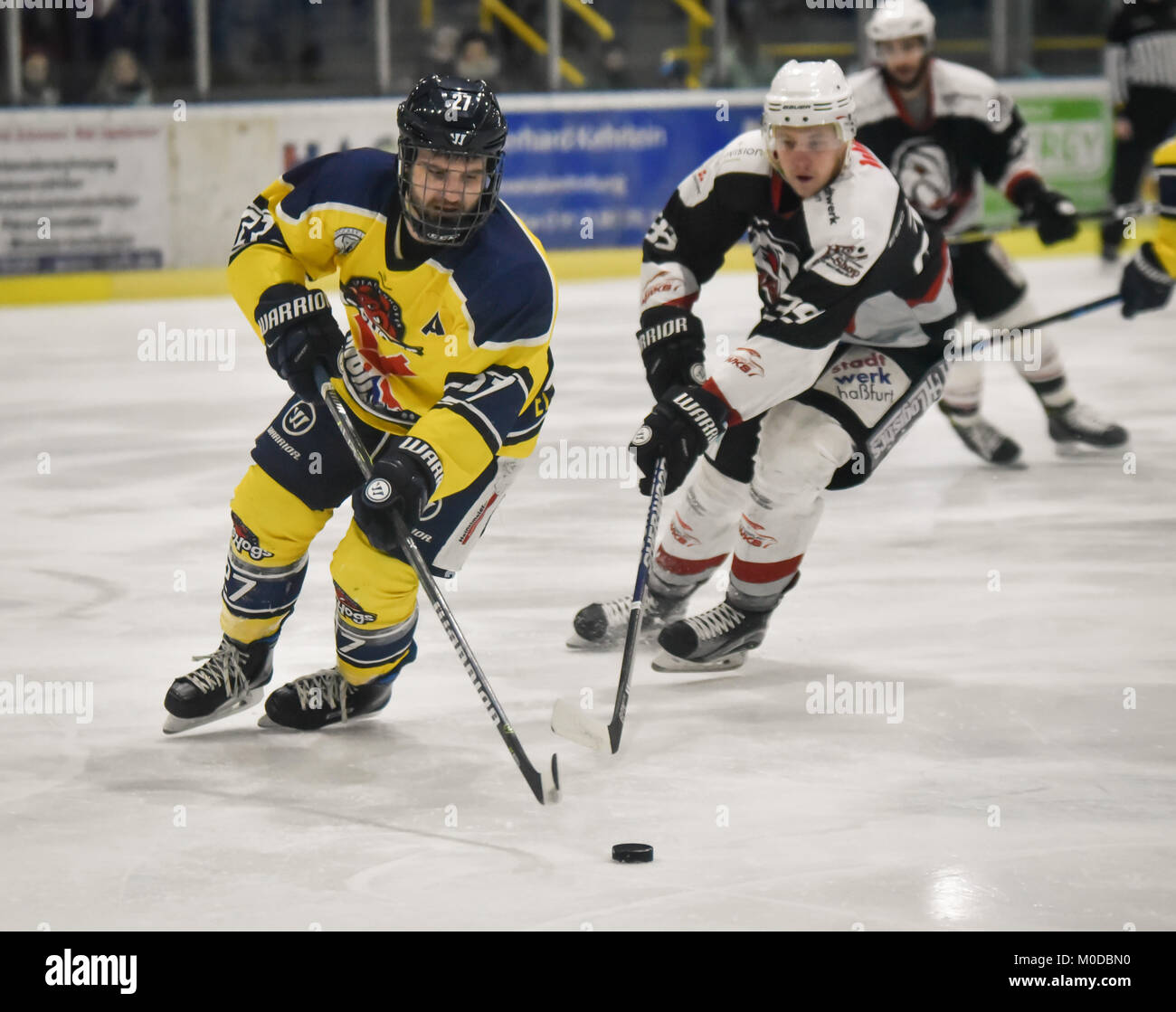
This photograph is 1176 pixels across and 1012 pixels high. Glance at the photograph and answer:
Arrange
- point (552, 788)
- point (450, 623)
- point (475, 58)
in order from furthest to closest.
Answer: point (475, 58) < point (450, 623) < point (552, 788)

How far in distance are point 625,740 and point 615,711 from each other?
101mm

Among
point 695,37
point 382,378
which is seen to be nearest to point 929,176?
point 382,378

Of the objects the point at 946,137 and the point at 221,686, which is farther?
the point at 946,137

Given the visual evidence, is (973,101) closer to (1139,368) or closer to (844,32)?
(1139,368)

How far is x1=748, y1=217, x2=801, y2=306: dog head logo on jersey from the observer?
12.0ft

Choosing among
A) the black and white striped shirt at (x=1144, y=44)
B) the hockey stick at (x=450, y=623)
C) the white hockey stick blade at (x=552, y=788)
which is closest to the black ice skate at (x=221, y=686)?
the hockey stick at (x=450, y=623)

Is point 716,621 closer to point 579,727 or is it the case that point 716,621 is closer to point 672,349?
point 672,349

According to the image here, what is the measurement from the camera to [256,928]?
2395 mm

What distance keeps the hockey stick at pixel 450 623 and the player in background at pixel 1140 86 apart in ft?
24.7

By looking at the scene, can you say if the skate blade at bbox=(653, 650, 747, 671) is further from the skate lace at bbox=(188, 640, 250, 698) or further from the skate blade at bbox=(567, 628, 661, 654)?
the skate lace at bbox=(188, 640, 250, 698)

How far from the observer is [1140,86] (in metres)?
10.2

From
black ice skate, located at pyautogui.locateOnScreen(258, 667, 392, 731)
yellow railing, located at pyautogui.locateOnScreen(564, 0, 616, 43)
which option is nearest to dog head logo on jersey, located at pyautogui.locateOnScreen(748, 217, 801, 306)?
black ice skate, located at pyautogui.locateOnScreen(258, 667, 392, 731)

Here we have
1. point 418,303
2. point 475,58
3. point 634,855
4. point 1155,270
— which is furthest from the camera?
point 475,58

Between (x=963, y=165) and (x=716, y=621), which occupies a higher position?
(x=963, y=165)
